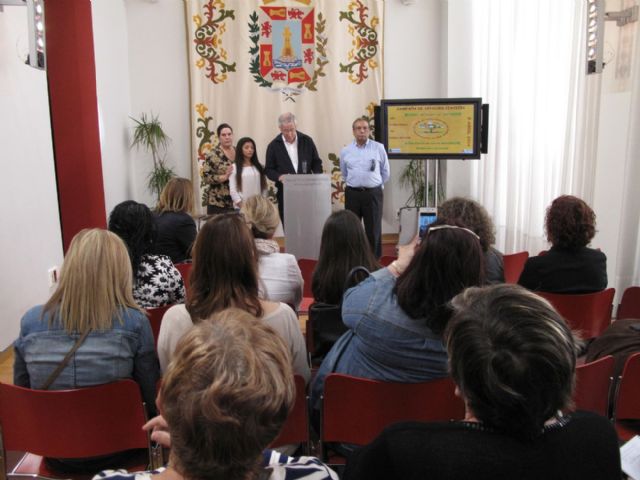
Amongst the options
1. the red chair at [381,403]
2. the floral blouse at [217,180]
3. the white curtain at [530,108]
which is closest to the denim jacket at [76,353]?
the red chair at [381,403]

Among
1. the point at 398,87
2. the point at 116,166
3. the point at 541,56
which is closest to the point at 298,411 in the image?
the point at 541,56

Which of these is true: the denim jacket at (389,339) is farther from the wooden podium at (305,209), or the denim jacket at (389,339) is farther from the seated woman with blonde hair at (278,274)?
the wooden podium at (305,209)

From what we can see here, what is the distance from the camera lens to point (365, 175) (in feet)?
20.0

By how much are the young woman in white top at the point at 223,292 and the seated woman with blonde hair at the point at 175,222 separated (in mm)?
1682

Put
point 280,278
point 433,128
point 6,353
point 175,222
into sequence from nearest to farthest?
point 280,278, point 175,222, point 6,353, point 433,128

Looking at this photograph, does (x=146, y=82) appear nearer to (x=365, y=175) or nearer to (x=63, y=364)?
(x=365, y=175)

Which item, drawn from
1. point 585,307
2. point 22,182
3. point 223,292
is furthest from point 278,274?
point 22,182

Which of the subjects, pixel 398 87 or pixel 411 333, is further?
pixel 398 87

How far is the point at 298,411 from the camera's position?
1742 millimetres

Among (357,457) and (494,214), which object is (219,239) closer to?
(357,457)

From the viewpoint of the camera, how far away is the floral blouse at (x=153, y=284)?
2617 millimetres

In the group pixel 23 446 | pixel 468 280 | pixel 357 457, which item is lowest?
pixel 23 446

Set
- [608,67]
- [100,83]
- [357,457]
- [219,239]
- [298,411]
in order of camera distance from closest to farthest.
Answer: [357,457] < [298,411] < [219,239] < [608,67] < [100,83]

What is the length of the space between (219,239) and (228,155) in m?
4.09
